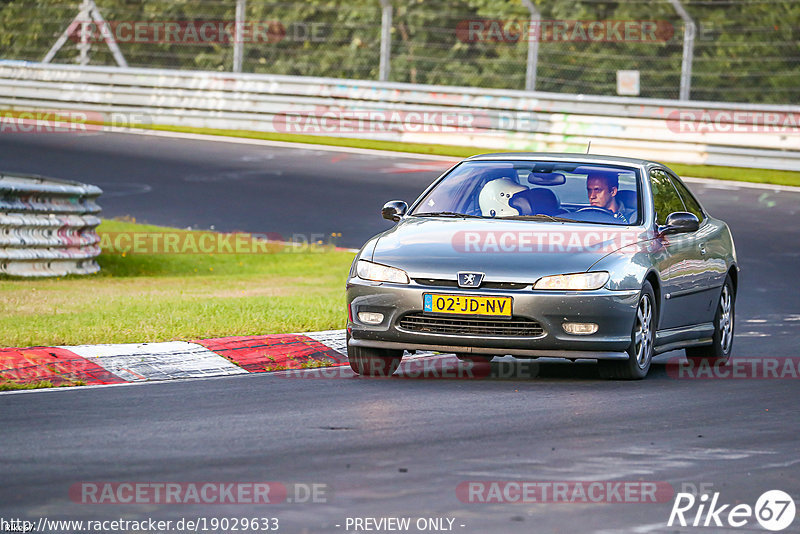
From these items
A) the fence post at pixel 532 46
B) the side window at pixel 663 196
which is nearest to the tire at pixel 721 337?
the side window at pixel 663 196

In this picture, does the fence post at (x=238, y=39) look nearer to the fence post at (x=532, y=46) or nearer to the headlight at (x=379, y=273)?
the fence post at (x=532, y=46)

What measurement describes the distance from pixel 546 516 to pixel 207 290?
899cm

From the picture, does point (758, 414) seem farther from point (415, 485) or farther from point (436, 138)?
point (436, 138)

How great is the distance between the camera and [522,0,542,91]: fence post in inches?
1007

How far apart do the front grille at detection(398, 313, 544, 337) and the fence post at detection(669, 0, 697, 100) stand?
1650 centimetres

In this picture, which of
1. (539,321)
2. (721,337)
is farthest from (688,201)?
(539,321)

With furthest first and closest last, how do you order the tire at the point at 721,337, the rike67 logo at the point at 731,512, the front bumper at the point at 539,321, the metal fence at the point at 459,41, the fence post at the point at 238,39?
the fence post at the point at 238,39 → the metal fence at the point at 459,41 → the tire at the point at 721,337 → the front bumper at the point at 539,321 → the rike67 logo at the point at 731,512

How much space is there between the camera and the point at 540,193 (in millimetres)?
9891

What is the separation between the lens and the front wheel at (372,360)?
9.26 m

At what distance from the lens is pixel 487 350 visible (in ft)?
28.9

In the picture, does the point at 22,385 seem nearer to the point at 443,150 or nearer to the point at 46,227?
the point at 46,227

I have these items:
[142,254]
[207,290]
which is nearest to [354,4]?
[142,254]

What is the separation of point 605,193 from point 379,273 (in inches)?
72.5

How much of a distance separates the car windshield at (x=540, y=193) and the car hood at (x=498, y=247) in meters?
0.26
